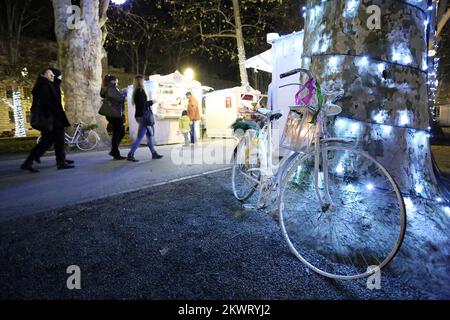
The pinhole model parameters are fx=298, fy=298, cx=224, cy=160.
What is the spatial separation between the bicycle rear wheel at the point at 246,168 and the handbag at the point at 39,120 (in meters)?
4.44

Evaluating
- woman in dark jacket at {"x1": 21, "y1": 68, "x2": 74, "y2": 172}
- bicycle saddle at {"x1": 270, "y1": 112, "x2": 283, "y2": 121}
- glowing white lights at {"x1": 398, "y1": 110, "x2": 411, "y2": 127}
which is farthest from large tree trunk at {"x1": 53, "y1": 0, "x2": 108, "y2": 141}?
glowing white lights at {"x1": 398, "y1": 110, "x2": 411, "y2": 127}

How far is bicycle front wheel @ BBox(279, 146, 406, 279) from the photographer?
258cm

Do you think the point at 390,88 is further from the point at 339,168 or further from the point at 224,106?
the point at 224,106

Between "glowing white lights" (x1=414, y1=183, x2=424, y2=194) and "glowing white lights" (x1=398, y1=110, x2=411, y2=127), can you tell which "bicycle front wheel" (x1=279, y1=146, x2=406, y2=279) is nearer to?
"glowing white lights" (x1=414, y1=183, x2=424, y2=194)

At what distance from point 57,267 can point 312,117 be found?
8.28 feet

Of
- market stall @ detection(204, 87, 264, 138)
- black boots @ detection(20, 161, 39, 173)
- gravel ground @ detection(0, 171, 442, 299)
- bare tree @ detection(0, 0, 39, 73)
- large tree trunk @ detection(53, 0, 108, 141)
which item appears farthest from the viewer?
bare tree @ detection(0, 0, 39, 73)

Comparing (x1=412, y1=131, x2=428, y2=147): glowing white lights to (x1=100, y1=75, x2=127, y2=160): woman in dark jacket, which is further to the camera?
(x1=100, y1=75, x2=127, y2=160): woman in dark jacket

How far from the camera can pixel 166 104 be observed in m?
12.8

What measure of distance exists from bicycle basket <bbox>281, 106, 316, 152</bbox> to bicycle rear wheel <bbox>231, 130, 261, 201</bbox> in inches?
38.4

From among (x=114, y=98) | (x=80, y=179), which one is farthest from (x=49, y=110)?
(x=80, y=179)

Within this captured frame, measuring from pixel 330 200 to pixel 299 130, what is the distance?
69cm

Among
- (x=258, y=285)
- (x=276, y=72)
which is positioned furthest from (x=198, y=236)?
(x=276, y=72)

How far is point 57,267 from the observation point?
8.20 ft
